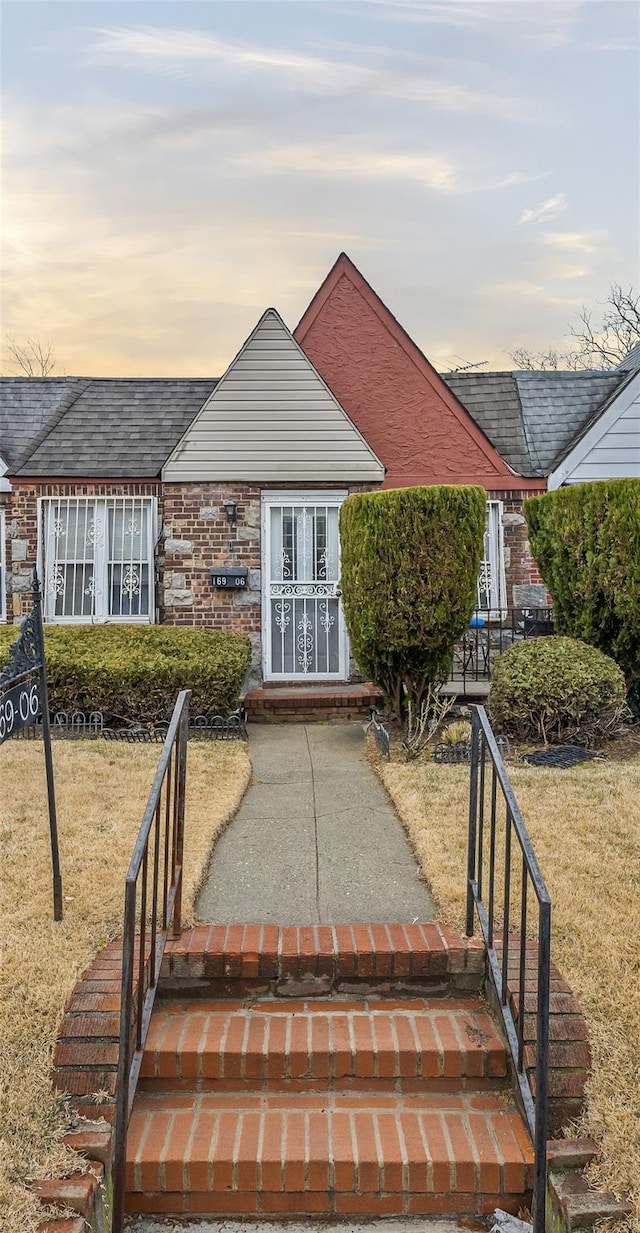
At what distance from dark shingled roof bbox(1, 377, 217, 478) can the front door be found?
74.6 inches

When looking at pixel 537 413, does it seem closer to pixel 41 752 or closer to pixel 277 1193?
pixel 41 752

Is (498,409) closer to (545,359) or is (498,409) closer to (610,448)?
(610,448)

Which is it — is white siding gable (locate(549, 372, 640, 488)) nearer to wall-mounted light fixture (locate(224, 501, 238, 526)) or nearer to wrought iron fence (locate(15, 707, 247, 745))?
wall-mounted light fixture (locate(224, 501, 238, 526))

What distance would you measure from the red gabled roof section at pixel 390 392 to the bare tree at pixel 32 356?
20721 millimetres

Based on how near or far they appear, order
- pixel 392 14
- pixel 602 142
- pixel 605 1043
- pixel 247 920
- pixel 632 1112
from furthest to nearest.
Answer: pixel 602 142 < pixel 392 14 < pixel 247 920 < pixel 605 1043 < pixel 632 1112

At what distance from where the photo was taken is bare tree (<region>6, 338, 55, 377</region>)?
90.8ft

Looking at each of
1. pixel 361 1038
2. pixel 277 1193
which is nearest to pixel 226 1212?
pixel 277 1193

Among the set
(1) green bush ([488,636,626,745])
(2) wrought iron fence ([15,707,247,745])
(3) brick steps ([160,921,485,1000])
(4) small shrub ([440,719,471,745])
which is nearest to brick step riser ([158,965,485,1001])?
(3) brick steps ([160,921,485,1000])

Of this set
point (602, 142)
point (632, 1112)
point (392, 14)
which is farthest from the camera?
point (602, 142)

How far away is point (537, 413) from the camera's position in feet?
35.6

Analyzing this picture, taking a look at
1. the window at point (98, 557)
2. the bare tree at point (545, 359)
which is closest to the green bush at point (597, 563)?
the window at point (98, 557)

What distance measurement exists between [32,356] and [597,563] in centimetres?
2632

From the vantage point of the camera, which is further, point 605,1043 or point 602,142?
point 602,142

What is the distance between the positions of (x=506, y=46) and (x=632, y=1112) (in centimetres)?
1007
